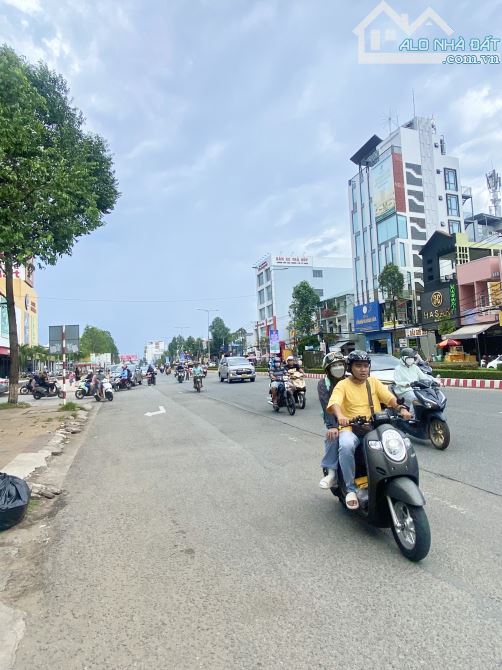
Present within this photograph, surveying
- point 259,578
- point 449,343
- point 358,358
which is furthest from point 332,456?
point 449,343

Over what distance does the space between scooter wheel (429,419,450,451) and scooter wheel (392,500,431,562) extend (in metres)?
4.25

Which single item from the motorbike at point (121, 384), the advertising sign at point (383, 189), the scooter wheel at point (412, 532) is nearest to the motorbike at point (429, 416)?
the scooter wheel at point (412, 532)

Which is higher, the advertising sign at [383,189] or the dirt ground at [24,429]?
the advertising sign at [383,189]

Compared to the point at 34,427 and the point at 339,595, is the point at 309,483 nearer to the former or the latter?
the point at 339,595

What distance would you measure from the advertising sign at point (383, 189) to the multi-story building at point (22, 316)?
49975mm

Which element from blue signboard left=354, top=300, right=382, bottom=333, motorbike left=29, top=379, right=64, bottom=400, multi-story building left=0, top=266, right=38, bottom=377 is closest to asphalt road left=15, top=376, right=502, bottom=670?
motorbike left=29, top=379, right=64, bottom=400

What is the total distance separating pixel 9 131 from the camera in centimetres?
879

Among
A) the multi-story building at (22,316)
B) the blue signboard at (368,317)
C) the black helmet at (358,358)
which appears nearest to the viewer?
the black helmet at (358,358)

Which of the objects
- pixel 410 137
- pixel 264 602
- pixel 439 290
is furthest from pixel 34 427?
pixel 410 137

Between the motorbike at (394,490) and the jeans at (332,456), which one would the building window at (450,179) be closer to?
the jeans at (332,456)

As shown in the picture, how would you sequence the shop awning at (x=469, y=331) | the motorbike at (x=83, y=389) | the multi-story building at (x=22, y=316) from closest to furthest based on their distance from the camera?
1. the motorbike at (x=83, y=389)
2. the shop awning at (x=469, y=331)
3. the multi-story building at (x=22, y=316)

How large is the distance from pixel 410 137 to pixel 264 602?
7949 cm

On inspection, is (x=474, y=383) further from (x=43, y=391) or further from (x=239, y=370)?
(x=43, y=391)

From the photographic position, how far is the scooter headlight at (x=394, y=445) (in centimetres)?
380
